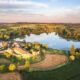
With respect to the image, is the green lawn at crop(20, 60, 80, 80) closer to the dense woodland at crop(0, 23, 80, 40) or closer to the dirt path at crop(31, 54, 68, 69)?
the dirt path at crop(31, 54, 68, 69)

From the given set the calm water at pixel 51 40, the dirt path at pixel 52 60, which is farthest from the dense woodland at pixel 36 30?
the dirt path at pixel 52 60

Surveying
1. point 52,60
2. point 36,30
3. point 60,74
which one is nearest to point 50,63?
point 52,60

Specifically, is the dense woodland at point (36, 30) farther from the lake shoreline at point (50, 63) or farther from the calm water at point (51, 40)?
the lake shoreline at point (50, 63)

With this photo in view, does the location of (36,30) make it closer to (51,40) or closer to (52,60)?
(51,40)

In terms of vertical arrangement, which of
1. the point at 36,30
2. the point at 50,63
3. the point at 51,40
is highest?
the point at 36,30

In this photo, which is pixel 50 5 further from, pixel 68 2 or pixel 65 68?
pixel 65 68
